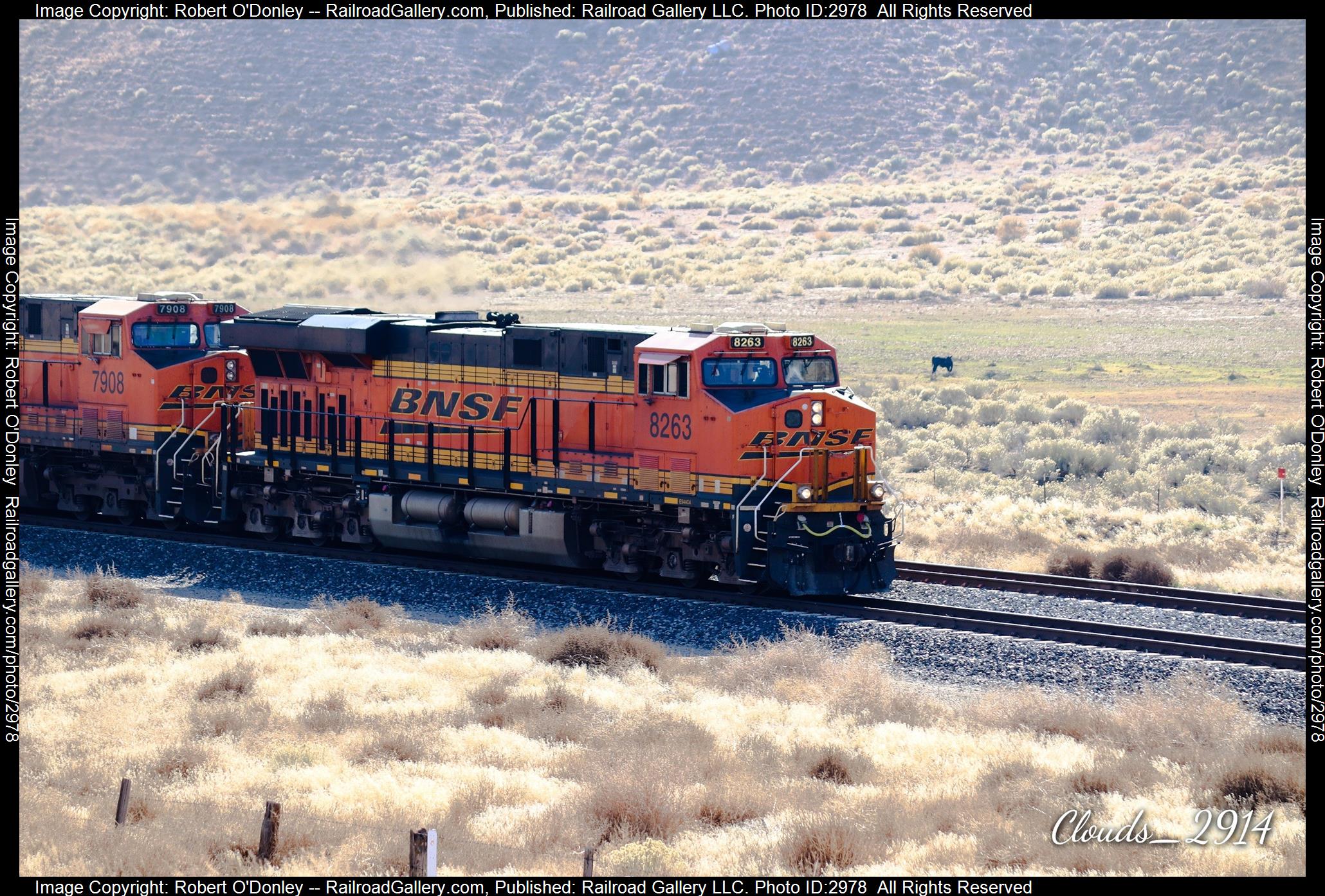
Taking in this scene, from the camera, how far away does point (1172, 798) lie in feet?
38.7

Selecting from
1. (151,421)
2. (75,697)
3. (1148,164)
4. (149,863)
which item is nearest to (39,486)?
(151,421)

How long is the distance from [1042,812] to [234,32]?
267 ft

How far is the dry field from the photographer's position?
10.7 meters

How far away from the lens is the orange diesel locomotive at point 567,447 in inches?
778

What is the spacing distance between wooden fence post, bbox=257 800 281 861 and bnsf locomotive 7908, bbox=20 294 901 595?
9851mm

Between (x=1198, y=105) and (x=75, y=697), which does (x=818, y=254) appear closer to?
(x=1198, y=105)

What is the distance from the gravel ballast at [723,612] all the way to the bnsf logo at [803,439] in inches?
80.3

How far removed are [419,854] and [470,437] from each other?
1304cm

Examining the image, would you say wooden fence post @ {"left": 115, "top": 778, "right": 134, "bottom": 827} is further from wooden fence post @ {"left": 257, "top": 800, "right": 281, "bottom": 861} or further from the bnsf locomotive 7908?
the bnsf locomotive 7908
